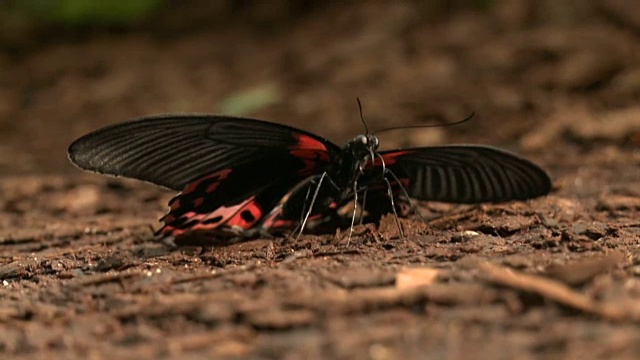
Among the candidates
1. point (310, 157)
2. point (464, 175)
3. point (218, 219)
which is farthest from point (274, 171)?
point (464, 175)

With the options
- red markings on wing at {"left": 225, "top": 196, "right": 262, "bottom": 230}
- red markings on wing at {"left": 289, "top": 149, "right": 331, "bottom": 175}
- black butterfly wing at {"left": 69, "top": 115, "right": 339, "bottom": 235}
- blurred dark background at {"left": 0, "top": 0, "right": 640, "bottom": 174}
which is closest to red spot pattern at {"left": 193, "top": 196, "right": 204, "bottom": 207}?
black butterfly wing at {"left": 69, "top": 115, "right": 339, "bottom": 235}

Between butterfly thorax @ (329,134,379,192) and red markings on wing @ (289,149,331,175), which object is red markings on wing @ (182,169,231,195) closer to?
red markings on wing @ (289,149,331,175)

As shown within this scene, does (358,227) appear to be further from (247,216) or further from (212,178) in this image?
(212,178)

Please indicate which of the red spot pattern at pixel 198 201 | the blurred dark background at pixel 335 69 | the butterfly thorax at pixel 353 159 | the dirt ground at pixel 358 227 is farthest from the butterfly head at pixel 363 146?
the blurred dark background at pixel 335 69

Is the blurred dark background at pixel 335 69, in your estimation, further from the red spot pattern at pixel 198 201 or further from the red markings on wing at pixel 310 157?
the red spot pattern at pixel 198 201

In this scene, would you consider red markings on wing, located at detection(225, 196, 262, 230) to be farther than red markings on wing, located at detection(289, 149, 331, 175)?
Yes

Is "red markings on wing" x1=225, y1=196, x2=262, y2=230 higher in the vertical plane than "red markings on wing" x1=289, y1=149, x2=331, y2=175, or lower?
lower
